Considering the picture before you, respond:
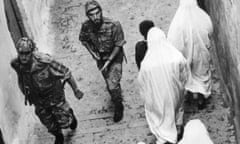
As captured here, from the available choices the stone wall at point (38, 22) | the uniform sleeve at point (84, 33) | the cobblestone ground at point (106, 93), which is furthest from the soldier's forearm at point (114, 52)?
the stone wall at point (38, 22)

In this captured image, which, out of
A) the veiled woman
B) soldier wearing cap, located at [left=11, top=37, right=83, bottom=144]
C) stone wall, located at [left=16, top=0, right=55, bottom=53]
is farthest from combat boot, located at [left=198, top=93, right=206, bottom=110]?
stone wall, located at [left=16, top=0, right=55, bottom=53]

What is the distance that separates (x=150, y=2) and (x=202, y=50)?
3085 mm

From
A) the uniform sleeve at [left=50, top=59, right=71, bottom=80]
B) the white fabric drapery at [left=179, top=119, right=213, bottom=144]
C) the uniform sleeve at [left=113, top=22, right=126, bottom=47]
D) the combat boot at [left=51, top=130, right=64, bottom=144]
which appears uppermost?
the uniform sleeve at [left=113, top=22, right=126, bottom=47]

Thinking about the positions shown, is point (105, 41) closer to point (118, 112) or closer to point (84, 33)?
point (84, 33)

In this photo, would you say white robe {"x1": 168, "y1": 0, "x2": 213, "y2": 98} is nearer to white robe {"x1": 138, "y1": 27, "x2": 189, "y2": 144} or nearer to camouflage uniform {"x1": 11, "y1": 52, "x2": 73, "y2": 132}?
white robe {"x1": 138, "y1": 27, "x2": 189, "y2": 144}

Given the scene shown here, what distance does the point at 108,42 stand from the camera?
837 centimetres

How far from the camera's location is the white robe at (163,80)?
752 cm

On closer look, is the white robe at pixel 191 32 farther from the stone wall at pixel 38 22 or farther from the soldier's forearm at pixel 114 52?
the stone wall at pixel 38 22

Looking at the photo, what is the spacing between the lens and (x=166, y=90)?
7582mm

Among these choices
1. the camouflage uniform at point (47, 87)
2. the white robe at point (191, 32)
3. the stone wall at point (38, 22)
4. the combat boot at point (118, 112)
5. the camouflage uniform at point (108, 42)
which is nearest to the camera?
the camouflage uniform at point (47, 87)

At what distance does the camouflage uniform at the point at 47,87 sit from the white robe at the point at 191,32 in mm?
1412

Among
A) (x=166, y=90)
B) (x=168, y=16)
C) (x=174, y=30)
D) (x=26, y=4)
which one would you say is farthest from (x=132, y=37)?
(x=166, y=90)

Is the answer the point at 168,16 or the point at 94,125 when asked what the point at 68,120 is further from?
the point at 168,16

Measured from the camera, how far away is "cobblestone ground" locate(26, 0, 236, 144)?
8.74 m
